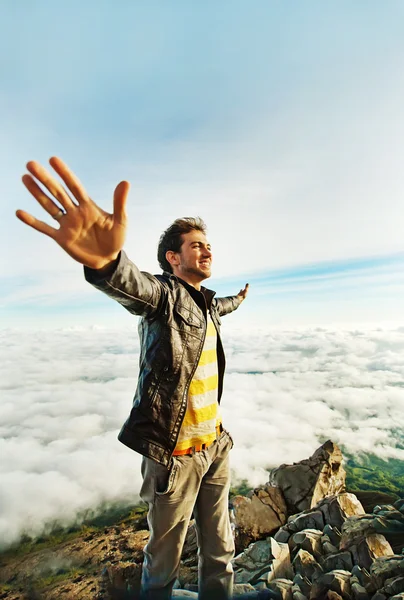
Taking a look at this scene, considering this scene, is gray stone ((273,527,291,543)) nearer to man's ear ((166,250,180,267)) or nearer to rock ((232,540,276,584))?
rock ((232,540,276,584))

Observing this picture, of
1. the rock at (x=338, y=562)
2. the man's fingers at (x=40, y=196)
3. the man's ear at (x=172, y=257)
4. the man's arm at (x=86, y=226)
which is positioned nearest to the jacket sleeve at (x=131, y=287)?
the man's arm at (x=86, y=226)

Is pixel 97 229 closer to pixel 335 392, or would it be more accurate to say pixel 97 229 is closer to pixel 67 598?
pixel 67 598

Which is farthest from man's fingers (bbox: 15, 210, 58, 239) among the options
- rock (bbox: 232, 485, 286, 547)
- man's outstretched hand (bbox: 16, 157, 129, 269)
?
rock (bbox: 232, 485, 286, 547)

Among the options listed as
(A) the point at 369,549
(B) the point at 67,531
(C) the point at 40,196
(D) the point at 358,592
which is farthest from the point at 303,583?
(B) the point at 67,531

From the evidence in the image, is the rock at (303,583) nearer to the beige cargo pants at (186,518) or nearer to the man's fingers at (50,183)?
the beige cargo pants at (186,518)

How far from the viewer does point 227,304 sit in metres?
4.93

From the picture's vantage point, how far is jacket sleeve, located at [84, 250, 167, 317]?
2.13 metres

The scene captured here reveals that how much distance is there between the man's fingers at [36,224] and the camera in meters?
1.96

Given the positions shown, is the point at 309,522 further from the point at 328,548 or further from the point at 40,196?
the point at 40,196

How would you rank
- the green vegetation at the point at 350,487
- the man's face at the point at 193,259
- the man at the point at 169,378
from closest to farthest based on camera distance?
Answer: the man at the point at 169,378, the man's face at the point at 193,259, the green vegetation at the point at 350,487

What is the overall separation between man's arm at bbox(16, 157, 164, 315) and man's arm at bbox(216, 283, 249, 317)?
2.71 metres

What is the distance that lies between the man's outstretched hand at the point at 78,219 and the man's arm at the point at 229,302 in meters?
2.86

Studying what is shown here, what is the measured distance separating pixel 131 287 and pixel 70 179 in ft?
2.65

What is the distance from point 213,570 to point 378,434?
5566 inches
